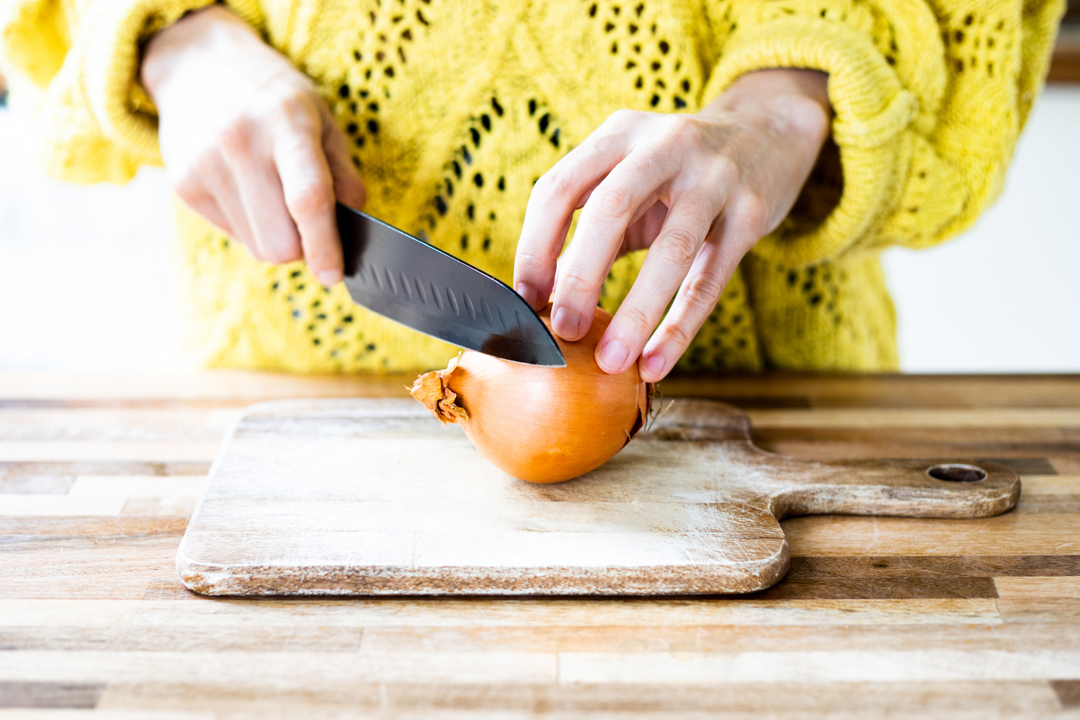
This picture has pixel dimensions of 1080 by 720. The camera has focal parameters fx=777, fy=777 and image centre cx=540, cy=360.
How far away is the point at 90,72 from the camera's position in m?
0.95

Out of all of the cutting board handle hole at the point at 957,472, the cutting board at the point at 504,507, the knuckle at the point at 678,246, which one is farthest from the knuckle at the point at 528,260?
the cutting board handle hole at the point at 957,472

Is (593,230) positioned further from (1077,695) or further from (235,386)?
(235,386)

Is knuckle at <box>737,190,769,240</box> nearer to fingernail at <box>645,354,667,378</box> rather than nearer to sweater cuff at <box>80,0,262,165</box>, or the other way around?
fingernail at <box>645,354,667,378</box>

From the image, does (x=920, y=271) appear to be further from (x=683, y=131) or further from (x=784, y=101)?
(x=683, y=131)

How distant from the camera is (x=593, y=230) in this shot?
67 centimetres

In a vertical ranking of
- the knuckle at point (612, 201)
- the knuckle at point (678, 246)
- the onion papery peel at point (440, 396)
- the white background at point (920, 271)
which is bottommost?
the white background at point (920, 271)

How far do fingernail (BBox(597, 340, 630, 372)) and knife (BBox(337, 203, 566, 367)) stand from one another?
37 millimetres

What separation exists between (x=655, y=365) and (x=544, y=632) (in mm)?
271

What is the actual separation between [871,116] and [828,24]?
0.13 metres

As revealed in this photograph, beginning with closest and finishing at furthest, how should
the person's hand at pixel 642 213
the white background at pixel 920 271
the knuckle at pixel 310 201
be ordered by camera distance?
the person's hand at pixel 642 213, the knuckle at pixel 310 201, the white background at pixel 920 271

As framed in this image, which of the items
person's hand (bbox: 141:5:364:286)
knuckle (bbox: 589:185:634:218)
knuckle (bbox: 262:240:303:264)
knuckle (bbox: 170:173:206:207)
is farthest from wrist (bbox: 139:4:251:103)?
knuckle (bbox: 589:185:634:218)

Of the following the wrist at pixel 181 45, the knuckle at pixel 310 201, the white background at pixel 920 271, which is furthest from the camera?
the white background at pixel 920 271

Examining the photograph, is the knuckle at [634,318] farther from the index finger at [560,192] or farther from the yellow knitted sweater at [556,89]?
the yellow knitted sweater at [556,89]

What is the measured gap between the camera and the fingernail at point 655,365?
76 cm
